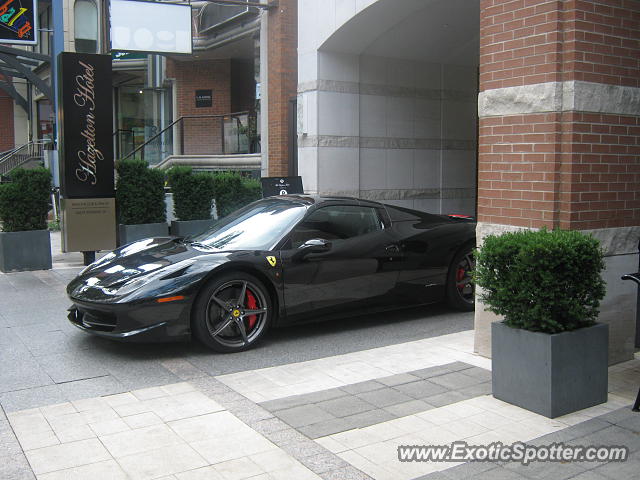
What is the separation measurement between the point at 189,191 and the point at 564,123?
25.8 feet

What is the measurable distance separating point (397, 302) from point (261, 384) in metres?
2.44

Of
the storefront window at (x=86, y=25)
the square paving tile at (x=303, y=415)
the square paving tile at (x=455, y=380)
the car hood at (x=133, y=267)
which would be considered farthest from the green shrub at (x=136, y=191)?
the storefront window at (x=86, y=25)

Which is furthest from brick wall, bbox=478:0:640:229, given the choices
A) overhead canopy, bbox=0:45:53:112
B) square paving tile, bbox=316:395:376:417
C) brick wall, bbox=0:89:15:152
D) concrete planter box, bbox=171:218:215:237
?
brick wall, bbox=0:89:15:152

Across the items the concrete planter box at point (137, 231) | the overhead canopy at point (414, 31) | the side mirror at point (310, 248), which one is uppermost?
the overhead canopy at point (414, 31)

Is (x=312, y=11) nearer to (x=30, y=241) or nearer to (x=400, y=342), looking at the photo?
(x=30, y=241)

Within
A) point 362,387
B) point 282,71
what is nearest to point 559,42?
point 362,387

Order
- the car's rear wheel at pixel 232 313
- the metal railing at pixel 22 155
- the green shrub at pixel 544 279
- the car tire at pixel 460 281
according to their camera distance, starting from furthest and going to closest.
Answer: the metal railing at pixel 22 155 < the car tire at pixel 460 281 < the car's rear wheel at pixel 232 313 < the green shrub at pixel 544 279

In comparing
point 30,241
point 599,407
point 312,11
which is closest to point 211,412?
point 599,407

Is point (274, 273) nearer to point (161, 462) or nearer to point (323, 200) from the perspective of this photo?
point (323, 200)

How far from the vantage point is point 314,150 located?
12.1m

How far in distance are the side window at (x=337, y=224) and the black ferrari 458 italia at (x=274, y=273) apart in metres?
0.01

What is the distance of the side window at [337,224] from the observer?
693 centimetres

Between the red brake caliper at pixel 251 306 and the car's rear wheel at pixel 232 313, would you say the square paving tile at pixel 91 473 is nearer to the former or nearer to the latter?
the car's rear wheel at pixel 232 313

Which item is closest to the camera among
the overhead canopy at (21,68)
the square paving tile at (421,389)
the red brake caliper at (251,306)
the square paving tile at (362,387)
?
the square paving tile at (421,389)
